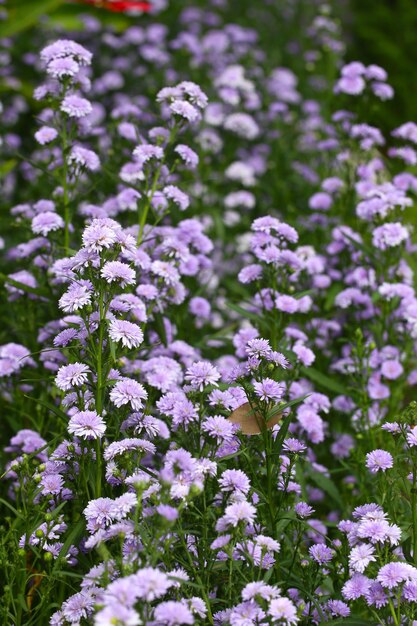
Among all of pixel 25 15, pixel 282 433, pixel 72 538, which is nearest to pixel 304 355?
pixel 282 433

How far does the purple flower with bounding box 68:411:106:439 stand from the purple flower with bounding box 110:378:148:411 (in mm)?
65

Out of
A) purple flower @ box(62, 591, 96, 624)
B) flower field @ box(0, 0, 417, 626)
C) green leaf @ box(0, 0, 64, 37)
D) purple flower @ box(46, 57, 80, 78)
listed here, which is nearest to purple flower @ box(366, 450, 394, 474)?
flower field @ box(0, 0, 417, 626)

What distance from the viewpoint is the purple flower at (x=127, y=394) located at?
6.85 feet

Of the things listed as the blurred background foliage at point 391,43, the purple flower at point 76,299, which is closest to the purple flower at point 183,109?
the purple flower at point 76,299

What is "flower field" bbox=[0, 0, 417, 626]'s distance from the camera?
1.93 metres

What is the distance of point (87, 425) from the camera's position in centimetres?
205

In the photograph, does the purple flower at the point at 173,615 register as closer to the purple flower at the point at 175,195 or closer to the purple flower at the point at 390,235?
the purple flower at the point at 175,195

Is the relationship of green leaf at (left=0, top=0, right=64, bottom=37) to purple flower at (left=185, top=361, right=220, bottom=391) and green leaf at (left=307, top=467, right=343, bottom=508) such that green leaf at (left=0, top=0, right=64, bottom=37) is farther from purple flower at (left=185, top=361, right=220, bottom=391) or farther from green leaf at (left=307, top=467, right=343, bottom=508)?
purple flower at (left=185, top=361, right=220, bottom=391)

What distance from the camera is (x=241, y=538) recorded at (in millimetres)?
1894

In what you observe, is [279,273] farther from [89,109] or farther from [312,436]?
[89,109]

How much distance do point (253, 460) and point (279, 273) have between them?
911 millimetres

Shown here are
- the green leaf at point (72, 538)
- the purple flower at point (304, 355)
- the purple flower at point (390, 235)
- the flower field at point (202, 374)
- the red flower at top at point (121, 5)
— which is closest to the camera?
the flower field at point (202, 374)

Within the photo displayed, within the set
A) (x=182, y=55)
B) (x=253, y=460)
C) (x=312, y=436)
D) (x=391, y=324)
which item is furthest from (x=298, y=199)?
(x=253, y=460)

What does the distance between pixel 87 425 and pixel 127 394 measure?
0.41 ft
